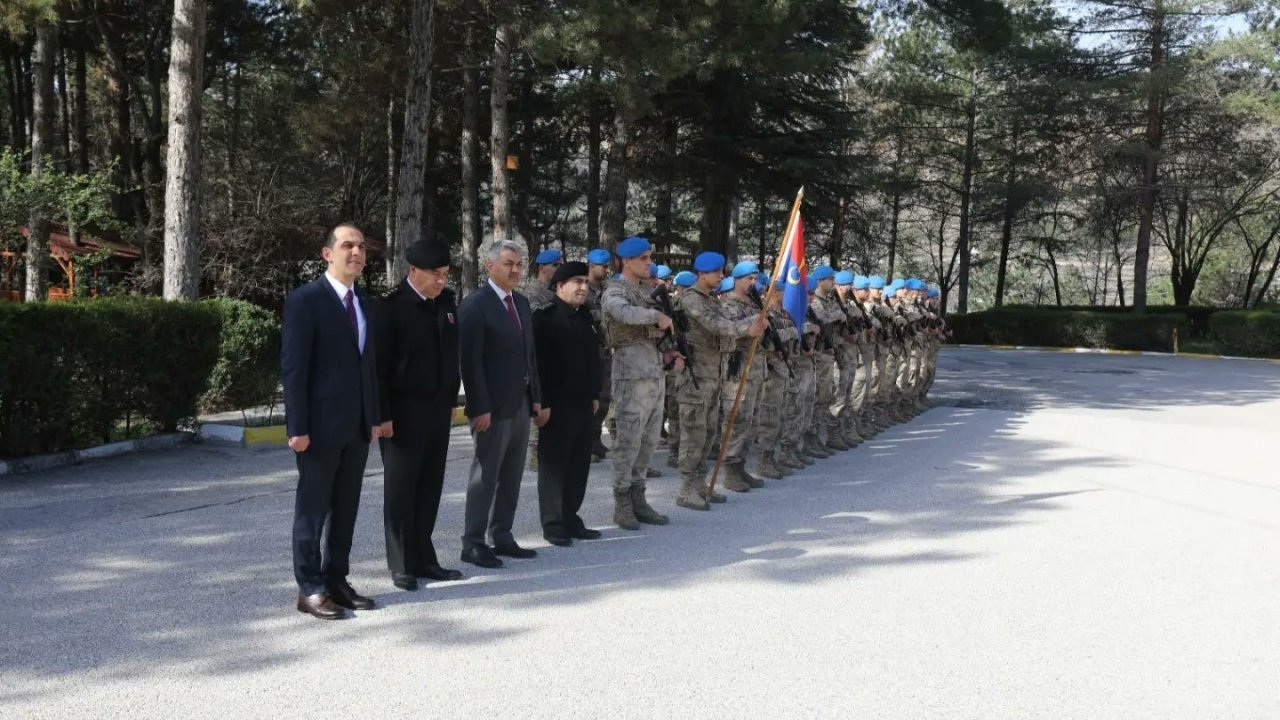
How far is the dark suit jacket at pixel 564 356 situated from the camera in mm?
6773

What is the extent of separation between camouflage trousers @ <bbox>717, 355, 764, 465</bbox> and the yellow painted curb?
14.7ft

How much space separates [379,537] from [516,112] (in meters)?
26.1

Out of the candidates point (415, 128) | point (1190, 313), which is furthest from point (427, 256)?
point (1190, 313)

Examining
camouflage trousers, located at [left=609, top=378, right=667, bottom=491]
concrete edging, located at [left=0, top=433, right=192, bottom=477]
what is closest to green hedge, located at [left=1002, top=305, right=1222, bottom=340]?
concrete edging, located at [left=0, top=433, right=192, bottom=477]

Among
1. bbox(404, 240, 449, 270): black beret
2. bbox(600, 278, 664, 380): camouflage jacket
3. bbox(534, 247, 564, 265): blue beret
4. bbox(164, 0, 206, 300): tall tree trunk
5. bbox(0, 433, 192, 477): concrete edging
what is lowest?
bbox(0, 433, 192, 477): concrete edging

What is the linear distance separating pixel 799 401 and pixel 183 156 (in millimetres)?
7538

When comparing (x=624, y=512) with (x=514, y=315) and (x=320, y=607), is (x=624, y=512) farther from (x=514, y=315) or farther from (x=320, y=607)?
(x=320, y=607)

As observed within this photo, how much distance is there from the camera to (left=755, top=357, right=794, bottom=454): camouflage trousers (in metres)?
9.48

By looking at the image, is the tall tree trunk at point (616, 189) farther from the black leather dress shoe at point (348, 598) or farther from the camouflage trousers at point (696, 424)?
the black leather dress shoe at point (348, 598)

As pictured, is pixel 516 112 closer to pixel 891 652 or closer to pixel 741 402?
pixel 741 402

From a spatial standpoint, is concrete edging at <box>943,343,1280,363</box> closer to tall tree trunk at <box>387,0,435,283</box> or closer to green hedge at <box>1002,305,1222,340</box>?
green hedge at <box>1002,305,1222,340</box>

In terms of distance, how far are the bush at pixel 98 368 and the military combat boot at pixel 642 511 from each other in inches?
196

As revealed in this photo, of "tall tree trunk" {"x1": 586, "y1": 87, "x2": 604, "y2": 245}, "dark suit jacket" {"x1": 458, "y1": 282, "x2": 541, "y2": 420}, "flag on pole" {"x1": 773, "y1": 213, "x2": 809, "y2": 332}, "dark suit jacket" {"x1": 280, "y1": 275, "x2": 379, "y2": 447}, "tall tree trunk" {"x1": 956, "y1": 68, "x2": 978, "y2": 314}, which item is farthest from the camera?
"tall tree trunk" {"x1": 956, "y1": 68, "x2": 978, "y2": 314}

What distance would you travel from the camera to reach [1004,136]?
4191cm
